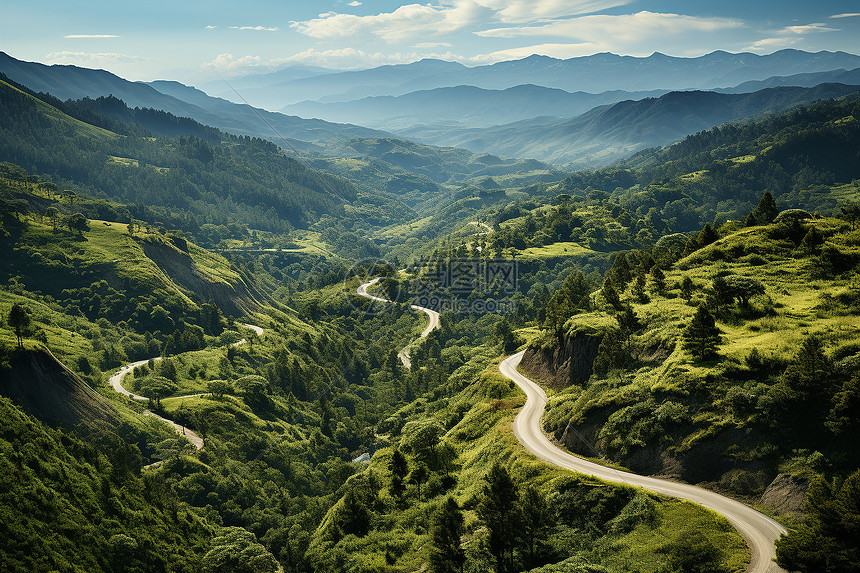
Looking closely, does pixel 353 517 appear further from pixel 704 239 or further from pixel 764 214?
pixel 764 214

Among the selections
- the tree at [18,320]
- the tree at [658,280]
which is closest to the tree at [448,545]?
the tree at [658,280]

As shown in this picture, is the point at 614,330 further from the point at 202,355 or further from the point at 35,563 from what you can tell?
the point at 202,355

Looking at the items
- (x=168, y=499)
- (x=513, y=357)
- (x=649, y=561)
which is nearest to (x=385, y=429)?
(x=513, y=357)

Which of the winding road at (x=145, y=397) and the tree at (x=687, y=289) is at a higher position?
the tree at (x=687, y=289)

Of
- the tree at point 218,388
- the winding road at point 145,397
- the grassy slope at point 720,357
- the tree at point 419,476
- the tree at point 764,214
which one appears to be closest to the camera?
the grassy slope at point 720,357

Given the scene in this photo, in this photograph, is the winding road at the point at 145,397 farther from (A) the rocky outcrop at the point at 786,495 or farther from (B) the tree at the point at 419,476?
(A) the rocky outcrop at the point at 786,495

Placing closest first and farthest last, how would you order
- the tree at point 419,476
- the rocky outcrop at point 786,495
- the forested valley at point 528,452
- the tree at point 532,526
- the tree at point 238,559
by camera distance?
the rocky outcrop at point 786,495 → the forested valley at point 528,452 → the tree at point 532,526 → the tree at point 238,559 → the tree at point 419,476
